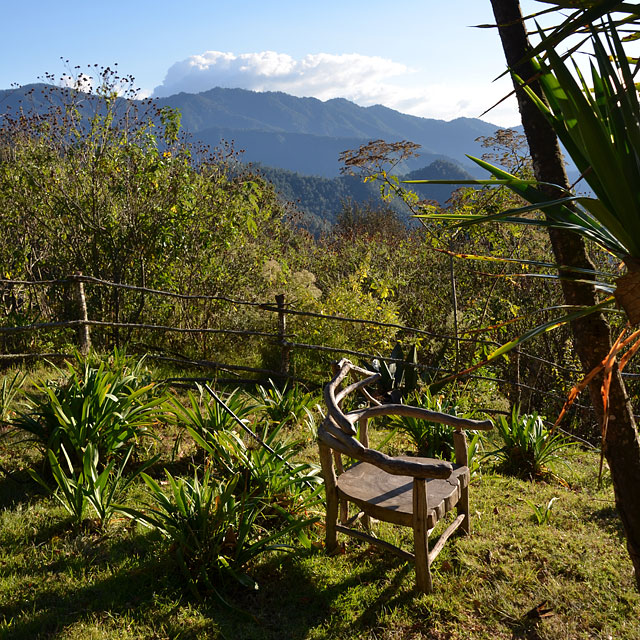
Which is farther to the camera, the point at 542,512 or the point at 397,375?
the point at 397,375

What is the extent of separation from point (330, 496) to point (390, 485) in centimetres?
31

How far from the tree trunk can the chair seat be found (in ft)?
2.49

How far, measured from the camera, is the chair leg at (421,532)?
2.25 metres

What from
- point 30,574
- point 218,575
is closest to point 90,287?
point 30,574

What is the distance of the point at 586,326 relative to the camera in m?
1.88

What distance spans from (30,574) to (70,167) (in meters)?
5.00

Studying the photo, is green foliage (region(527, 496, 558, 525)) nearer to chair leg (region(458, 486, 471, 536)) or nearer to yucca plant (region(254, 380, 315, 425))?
chair leg (region(458, 486, 471, 536))

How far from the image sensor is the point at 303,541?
2668 mm

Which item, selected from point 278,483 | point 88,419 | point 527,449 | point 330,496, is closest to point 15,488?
point 88,419

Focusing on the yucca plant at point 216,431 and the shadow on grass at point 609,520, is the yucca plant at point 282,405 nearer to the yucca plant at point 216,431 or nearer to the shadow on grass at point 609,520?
the yucca plant at point 216,431

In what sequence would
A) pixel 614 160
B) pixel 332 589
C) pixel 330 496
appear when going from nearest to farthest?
pixel 614 160 < pixel 332 589 < pixel 330 496

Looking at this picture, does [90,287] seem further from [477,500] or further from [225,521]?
[477,500]

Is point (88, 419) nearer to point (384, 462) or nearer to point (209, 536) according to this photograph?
point (209, 536)

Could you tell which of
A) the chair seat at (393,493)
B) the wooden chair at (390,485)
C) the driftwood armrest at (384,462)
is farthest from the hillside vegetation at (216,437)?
the driftwood armrest at (384,462)
